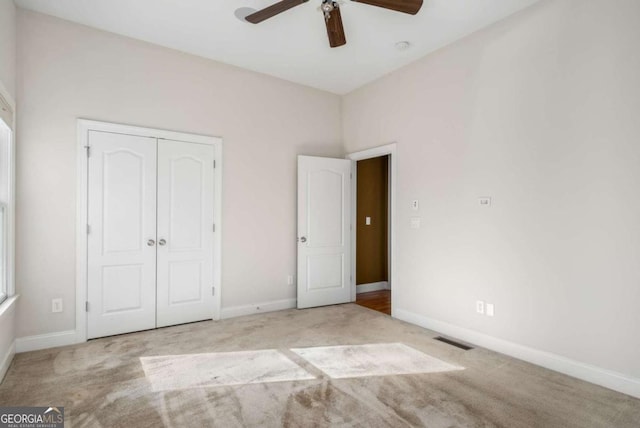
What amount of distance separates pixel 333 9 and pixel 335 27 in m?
0.15

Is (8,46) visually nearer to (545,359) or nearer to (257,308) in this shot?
(257,308)

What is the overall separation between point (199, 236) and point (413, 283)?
8.33 feet

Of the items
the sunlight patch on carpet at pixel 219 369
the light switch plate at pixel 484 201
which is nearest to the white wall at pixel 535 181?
the light switch plate at pixel 484 201

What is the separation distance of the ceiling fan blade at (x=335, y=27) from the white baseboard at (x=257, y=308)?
3122 millimetres

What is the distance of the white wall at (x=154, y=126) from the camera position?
10.6ft

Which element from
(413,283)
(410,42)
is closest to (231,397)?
(413,283)

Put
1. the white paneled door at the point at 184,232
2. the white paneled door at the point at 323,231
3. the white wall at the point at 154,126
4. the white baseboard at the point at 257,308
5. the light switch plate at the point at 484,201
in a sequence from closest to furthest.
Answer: the white wall at the point at 154,126 < the light switch plate at the point at 484,201 < the white paneled door at the point at 184,232 < the white baseboard at the point at 257,308 < the white paneled door at the point at 323,231

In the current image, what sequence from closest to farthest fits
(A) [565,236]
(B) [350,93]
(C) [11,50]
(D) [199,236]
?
(A) [565,236]
(C) [11,50]
(D) [199,236]
(B) [350,93]

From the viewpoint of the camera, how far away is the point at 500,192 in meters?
3.27

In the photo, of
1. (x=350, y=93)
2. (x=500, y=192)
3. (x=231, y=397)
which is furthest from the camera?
(x=350, y=93)

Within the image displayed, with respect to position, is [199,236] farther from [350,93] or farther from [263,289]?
[350,93]

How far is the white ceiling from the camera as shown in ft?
10.2

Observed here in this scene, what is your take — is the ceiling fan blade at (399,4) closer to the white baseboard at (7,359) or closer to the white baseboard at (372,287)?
the white baseboard at (7,359)

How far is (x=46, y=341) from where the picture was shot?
329 cm
